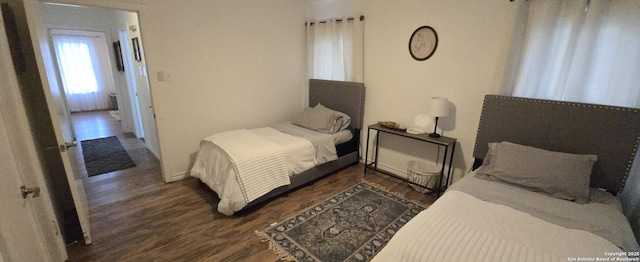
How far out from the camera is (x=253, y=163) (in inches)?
97.2

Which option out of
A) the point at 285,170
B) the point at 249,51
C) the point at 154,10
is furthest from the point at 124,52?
the point at 285,170

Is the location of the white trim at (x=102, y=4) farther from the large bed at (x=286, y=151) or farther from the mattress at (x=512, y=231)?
the mattress at (x=512, y=231)

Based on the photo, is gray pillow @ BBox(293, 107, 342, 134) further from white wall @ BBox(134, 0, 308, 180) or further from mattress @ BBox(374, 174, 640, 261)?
mattress @ BBox(374, 174, 640, 261)

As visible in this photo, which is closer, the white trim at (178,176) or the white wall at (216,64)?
the white wall at (216,64)

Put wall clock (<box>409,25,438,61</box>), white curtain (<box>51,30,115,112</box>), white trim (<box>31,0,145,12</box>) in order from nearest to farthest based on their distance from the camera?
white trim (<box>31,0,145,12</box>) → wall clock (<box>409,25,438,61</box>) → white curtain (<box>51,30,115,112</box>)

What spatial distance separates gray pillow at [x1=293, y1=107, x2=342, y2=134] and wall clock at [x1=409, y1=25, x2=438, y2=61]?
125 cm

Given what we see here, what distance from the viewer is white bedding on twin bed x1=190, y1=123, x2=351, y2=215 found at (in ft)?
7.77

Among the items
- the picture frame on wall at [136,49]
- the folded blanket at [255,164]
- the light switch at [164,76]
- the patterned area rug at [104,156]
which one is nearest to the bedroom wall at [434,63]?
the folded blanket at [255,164]

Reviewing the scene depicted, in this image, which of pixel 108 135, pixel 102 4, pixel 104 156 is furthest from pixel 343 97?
pixel 108 135

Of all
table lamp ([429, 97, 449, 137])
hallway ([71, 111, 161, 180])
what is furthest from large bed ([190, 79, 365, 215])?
hallway ([71, 111, 161, 180])

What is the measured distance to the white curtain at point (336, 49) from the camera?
3508mm

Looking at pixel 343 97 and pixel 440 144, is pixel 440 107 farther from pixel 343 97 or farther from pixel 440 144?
pixel 343 97

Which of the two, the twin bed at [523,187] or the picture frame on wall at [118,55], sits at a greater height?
the picture frame on wall at [118,55]

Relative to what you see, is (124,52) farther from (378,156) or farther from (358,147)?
(378,156)
